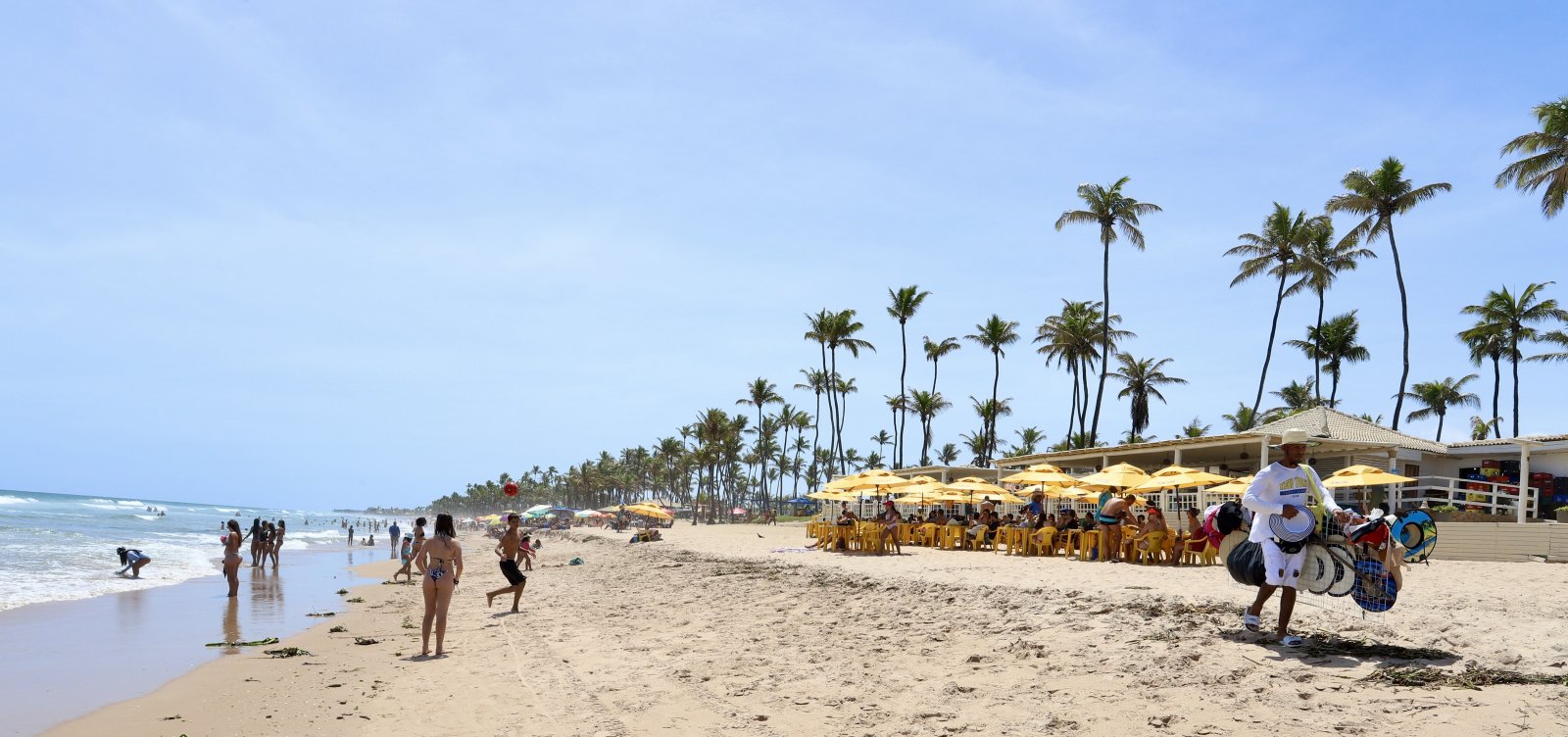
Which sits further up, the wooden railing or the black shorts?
the wooden railing

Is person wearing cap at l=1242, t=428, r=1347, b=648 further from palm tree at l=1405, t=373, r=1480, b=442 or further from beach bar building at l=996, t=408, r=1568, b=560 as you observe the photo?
palm tree at l=1405, t=373, r=1480, b=442

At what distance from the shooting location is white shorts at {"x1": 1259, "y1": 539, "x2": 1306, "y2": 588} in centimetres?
602

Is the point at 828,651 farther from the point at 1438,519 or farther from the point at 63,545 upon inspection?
the point at 63,545

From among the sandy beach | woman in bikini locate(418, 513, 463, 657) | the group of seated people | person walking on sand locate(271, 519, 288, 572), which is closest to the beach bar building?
the group of seated people

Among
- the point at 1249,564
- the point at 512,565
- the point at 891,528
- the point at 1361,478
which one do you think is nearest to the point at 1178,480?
the point at 1361,478

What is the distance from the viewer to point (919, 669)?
715 cm

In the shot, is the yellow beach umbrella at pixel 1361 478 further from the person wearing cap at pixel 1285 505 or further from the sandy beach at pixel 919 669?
the person wearing cap at pixel 1285 505

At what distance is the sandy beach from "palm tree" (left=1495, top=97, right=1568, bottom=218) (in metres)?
16.9

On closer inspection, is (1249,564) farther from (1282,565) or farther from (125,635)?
(125,635)

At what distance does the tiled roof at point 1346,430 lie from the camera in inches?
893

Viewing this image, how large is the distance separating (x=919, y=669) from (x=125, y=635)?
10.3 metres

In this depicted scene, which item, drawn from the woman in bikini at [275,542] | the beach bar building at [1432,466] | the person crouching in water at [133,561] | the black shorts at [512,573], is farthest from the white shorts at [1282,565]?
the woman in bikini at [275,542]

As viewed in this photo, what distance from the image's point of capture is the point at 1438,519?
57.9 feet

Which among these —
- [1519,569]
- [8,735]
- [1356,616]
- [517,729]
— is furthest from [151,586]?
[1519,569]
